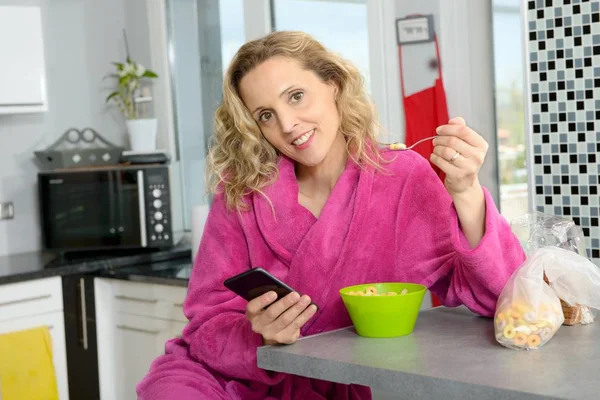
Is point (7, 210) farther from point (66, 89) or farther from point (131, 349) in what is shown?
point (131, 349)

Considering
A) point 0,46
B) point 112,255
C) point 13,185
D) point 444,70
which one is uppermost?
point 0,46

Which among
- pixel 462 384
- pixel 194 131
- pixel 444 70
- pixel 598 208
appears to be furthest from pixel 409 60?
pixel 462 384

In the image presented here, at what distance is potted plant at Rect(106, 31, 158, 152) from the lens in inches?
144

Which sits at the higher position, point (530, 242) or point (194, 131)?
point (194, 131)

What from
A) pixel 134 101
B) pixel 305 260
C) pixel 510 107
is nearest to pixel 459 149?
pixel 305 260

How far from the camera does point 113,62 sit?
385 centimetres

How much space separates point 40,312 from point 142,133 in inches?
37.5

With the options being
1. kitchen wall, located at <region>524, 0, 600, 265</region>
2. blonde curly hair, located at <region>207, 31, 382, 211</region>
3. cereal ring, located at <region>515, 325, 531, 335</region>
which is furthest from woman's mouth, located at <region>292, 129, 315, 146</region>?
kitchen wall, located at <region>524, 0, 600, 265</region>

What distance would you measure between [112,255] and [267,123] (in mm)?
1599

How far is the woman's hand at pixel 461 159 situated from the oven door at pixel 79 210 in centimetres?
206

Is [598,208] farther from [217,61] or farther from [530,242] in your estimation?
[217,61]

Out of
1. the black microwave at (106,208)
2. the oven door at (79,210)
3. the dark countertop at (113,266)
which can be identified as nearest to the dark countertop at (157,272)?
the dark countertop at (113,266)

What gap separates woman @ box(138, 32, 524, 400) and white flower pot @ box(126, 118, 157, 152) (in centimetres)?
171

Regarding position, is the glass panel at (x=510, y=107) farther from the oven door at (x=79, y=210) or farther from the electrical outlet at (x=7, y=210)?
the electrical outlet at (x=7, y=210)
